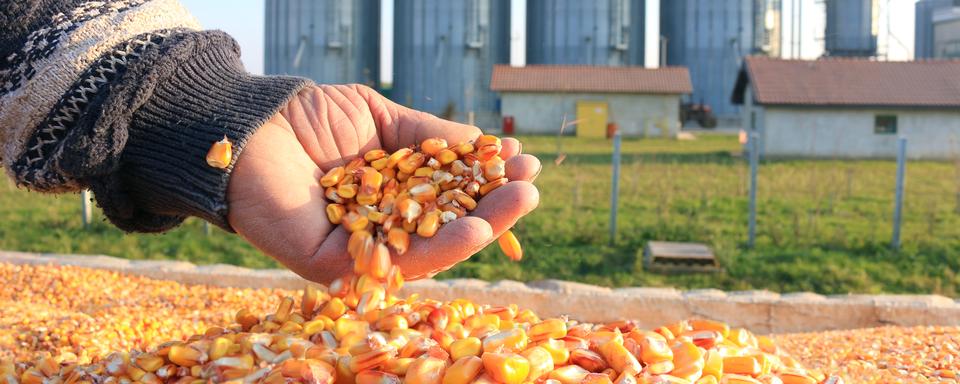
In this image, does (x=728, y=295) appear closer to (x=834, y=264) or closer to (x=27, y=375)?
(x=834, y=264)

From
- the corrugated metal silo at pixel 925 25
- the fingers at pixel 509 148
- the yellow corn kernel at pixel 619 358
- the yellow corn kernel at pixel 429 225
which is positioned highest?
the corrugated metal silo at pixel 925 25

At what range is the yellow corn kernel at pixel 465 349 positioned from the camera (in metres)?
2.01

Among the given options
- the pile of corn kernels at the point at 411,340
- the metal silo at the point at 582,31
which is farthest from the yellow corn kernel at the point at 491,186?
the metal silo at the point at 582,31

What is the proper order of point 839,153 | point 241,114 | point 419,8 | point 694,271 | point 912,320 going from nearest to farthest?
point 241,114
point 912,320
point 694,271
point 839,153
point 419,8

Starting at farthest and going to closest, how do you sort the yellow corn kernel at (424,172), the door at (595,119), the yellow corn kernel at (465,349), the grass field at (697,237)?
1. the door at (595,119)
2. the grass field at (697,237)
3. the yellow corn kernel at (424,172)
4. the yellow corn kernel at (465,349)

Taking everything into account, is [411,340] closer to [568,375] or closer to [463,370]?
[463,370]

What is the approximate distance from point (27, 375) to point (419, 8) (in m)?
30.0

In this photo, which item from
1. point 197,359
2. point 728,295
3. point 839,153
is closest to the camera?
point 197,359

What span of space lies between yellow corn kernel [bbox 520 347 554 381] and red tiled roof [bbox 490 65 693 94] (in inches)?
1004

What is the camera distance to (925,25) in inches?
1532

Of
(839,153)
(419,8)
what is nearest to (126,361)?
(839,153)

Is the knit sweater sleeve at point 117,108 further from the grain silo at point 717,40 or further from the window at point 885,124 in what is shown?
the grain silo at point 717,40

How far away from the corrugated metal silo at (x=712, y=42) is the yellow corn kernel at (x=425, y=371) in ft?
109

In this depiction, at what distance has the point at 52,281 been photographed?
16.0ft
